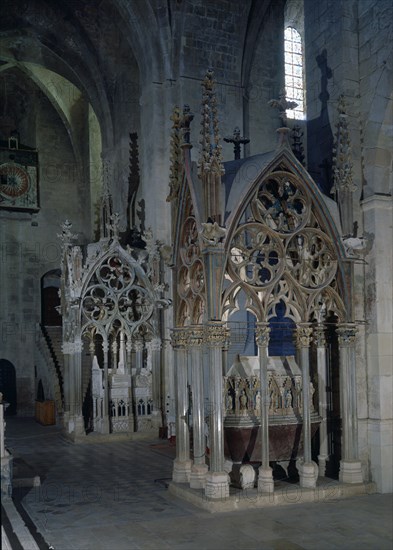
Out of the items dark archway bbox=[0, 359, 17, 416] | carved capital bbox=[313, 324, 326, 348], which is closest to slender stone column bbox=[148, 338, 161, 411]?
carved capital bbox=[313, 324, 326, 348]

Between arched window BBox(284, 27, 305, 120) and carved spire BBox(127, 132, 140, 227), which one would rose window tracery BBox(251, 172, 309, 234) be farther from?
carved spire BBox(127, 132, 140, 227)

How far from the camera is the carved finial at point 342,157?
29.3 ft

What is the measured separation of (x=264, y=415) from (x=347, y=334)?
4.90 feet

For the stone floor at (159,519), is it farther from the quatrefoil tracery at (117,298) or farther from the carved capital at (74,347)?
the quatrefoil tracery at (117,298)

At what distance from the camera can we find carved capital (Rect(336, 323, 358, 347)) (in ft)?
28.8

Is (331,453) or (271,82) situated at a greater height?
(271,82)

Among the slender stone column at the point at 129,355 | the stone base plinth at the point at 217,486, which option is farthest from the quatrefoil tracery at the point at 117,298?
the stone base plinth at the point at 217,486

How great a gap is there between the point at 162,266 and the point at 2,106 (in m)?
13.1

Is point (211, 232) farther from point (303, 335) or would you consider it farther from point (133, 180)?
point (133, 180)

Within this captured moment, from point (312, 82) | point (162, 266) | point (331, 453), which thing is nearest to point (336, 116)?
point (312, 82)

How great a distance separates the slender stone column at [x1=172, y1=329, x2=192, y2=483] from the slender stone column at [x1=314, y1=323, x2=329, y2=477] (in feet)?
5.71

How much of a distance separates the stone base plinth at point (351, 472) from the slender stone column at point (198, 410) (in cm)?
172

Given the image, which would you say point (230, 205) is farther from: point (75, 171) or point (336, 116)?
point (75, 171)

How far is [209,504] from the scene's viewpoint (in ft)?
25.9
